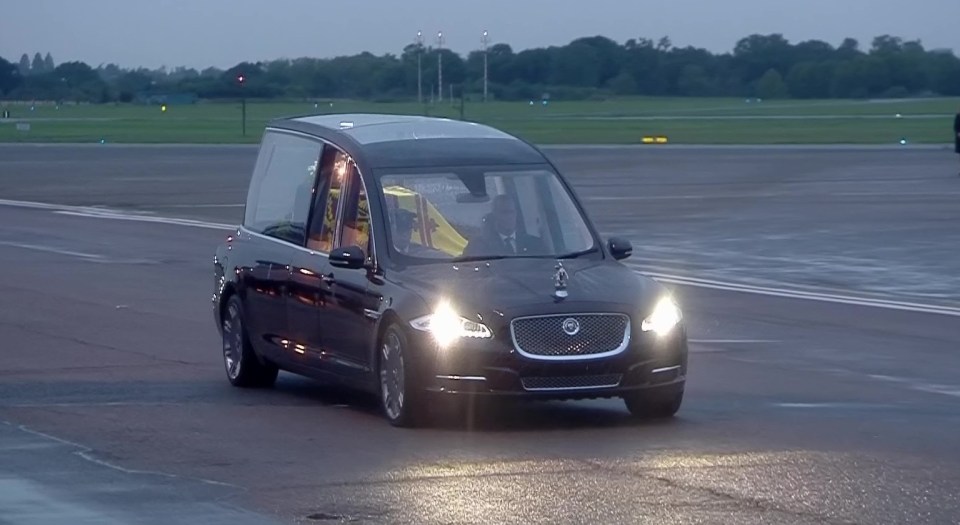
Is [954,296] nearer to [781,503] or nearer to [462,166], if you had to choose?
[462,166]

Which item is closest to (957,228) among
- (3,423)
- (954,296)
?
(954,296)

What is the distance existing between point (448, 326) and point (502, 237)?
1.12 meters

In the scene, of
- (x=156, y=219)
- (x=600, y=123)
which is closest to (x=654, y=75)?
(x=600, y=123)

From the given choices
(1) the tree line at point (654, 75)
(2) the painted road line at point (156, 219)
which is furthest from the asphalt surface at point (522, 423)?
(1) the tree line at point (654, 75)

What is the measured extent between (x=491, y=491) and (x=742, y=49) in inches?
6870

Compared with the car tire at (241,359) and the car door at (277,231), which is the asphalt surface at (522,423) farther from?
the car door at (277,231)

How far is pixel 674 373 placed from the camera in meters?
10.1

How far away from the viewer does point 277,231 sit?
1187 cm

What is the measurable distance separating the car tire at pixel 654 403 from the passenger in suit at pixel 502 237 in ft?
3.77

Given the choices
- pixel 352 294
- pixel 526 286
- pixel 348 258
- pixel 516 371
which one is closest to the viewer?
pixel 516 371

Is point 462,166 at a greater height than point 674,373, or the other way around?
point 462,166

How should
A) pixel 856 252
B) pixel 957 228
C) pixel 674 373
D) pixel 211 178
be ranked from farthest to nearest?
1. pixel 211 178
2. pixel 957 228
3. pixel 856 252
4. pixel 674 373

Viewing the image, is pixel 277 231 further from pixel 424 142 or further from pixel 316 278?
pixel 424 142

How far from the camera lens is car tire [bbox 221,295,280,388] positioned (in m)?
12.0
